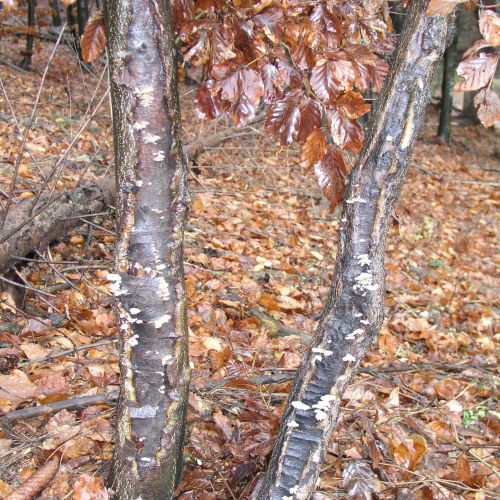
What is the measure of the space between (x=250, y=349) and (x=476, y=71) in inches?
87.5

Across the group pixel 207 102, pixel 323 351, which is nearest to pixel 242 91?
pixel 207 102

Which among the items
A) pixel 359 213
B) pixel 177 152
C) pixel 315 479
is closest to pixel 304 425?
pixel 315 479

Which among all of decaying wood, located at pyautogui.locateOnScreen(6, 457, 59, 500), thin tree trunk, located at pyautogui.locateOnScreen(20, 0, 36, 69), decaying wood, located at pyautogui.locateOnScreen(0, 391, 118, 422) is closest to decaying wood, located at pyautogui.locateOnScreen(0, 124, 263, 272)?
decaying wood, located at pyautogui.locateOnScreen(0, 391, 118, 422)

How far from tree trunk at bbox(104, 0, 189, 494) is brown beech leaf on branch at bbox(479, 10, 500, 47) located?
79cm

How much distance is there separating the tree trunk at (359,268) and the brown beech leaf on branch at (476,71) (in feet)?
0.73

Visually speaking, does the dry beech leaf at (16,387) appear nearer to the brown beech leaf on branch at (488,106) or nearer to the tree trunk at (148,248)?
the tree trunk at (148,248)

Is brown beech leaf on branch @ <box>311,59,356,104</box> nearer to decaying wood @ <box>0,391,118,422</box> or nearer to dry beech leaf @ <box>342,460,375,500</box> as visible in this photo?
dry beech leaf @ <box>342,460,375,500</box>

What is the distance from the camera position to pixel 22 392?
2.24m

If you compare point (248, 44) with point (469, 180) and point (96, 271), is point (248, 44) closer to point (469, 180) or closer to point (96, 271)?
point (96, 271)

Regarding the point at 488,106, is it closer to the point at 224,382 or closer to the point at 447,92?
the point at 224,382

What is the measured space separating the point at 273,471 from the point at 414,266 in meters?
4.44

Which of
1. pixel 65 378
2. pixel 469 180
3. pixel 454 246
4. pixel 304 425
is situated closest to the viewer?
pixel 304 425

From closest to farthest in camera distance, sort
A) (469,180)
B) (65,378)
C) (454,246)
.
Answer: (65,378) < (454,246) < (469,180)

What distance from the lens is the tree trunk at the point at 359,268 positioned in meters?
1.43
